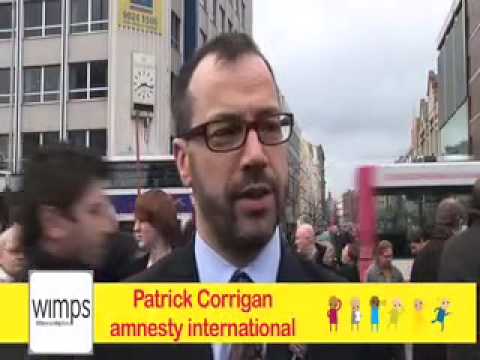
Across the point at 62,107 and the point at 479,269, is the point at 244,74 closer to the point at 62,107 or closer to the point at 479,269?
the point at 479,269

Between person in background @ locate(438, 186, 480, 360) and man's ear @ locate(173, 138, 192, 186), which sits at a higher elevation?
man's ear @ locate(173, 138, 192, 186)

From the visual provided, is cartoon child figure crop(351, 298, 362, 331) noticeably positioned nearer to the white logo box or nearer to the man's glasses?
the man's glasses

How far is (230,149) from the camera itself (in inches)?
46.1

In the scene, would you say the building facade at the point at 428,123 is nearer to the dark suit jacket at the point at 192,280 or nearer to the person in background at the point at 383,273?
the person in background at the point at 383,273

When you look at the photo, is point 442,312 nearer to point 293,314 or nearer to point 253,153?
point 293,314

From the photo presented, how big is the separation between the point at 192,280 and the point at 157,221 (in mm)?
1940

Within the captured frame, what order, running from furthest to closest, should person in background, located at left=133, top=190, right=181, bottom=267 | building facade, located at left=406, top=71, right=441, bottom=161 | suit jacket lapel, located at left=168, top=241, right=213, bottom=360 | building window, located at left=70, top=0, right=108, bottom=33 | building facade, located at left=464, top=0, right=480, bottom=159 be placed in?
building facade, located at left=406, top=71, right=441, bottom=161 → building facade, located at left=464, top=0, right=480, bottom=159 → building window, located at left=70, top=0, right=108, bottom=33 → person in background, located at left=133, top=190, right=181, bottom=267 → suit jacket lapel, located at left=168, top=241, right=213, bottom=360

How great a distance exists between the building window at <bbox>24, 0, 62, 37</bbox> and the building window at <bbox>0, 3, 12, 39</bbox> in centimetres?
73

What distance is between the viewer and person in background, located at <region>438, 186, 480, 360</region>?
56.9 inches

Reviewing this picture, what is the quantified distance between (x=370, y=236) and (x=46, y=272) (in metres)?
8.94

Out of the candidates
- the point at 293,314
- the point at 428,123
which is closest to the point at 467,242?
the point at 293,314

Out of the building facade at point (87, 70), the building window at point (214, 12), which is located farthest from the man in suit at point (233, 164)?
the building window at point (214, 12)

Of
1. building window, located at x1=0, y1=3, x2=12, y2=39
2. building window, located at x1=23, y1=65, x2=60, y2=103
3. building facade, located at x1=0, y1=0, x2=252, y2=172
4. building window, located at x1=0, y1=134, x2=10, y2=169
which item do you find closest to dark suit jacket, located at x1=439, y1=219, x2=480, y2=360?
building facade, located at x1=0, y1=0, x2=252, y2=172

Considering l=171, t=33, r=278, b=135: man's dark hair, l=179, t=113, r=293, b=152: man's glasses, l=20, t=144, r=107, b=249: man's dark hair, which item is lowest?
l=20, t=144, r=107, b=249: man's dark hair
